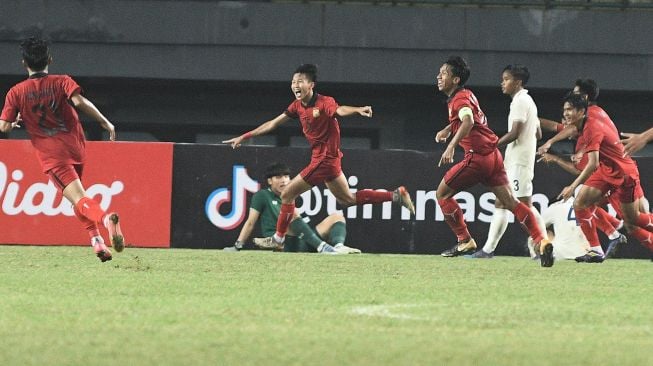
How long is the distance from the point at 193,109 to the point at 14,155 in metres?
8.88

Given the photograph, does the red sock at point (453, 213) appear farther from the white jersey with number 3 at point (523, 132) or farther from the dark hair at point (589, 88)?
the dark hair at point (589, 88)

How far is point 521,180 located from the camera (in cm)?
1441

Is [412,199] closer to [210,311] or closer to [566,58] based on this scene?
[566,58]

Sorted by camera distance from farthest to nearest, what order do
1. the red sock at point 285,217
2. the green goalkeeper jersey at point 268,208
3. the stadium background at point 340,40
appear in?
the stadium background at point 340,40 → the green goalkeeper jersey at point 268,208 → the red sock at point 285,217

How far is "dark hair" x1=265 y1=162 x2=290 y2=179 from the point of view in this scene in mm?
16500

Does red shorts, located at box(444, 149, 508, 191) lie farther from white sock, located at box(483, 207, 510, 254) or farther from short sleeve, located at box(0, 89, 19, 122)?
short sleeve, located at box(0, 89, 19, 122)

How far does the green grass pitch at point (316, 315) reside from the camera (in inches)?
231

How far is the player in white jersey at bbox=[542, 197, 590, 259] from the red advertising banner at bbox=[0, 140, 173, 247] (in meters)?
4.82

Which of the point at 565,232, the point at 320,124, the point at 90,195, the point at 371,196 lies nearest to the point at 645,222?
the point at 565,232

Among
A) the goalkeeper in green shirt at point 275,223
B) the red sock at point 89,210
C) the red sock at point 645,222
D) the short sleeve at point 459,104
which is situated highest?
the short sleeve at point 459,104

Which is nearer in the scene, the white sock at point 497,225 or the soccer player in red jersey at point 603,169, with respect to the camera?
the soccer player in red jersey at point 603,169

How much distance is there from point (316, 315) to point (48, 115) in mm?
4811

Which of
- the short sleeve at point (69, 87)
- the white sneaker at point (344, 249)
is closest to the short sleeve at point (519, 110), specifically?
the white sneaker at point (344, 249)

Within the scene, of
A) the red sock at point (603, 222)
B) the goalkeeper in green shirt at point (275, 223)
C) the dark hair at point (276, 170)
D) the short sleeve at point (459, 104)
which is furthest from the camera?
the dark hair at point (276, 170)
